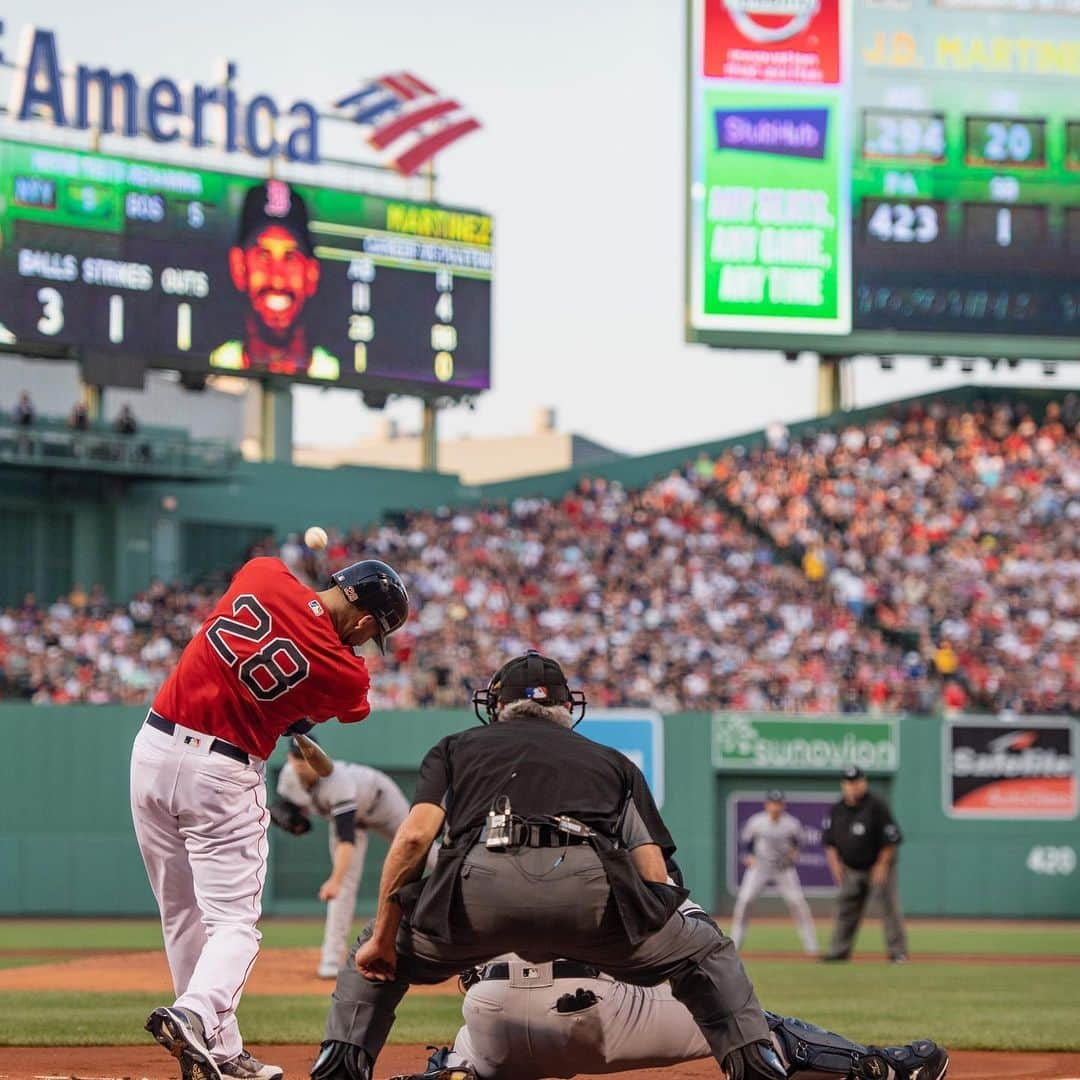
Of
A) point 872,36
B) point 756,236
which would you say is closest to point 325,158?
point 756,236

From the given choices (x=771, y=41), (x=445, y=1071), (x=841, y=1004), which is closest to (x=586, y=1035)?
(x=445, y=1071)

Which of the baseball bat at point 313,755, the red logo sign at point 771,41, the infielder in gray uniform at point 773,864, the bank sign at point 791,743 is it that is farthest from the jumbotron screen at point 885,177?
the baseball bat at point 313,755

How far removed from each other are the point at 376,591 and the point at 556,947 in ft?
5.35

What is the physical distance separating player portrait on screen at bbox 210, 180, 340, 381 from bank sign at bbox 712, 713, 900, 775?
31.1 ft

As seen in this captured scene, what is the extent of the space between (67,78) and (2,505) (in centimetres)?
704

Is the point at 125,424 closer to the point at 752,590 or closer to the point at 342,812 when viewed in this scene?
the point at 752,590

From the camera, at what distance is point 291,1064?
8.88m

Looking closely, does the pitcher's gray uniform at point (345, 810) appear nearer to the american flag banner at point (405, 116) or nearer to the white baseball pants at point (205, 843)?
the white baseball pants at point (205, 843)

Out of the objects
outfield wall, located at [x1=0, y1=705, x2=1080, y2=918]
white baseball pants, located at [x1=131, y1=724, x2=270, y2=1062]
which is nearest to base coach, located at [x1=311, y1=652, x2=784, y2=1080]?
white baseball pants, located at [x1=131, y1=724, x2=270, y2=1062]

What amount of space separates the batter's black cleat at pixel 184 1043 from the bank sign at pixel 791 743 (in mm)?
20568

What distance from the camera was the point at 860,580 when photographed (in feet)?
100

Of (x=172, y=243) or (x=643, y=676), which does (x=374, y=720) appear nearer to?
(x=643, y=676)

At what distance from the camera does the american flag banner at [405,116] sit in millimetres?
34094

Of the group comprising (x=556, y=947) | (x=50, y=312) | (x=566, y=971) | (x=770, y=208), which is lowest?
(x=566, y=971)
